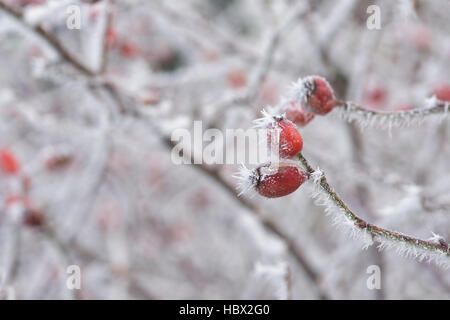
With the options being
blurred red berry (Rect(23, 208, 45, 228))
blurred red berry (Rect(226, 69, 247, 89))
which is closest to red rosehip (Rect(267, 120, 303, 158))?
blurred red berry (Rect(23, 208, 45, 228))

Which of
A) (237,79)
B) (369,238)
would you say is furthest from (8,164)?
(237,79)

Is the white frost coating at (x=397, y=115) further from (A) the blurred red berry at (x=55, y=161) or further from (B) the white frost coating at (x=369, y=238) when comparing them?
(A) the blurred red berry at (x=55, y=161)

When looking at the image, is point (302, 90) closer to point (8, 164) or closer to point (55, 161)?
point (8, 164)

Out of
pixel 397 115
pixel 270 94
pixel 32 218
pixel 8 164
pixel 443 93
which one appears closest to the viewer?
pixel 397 115

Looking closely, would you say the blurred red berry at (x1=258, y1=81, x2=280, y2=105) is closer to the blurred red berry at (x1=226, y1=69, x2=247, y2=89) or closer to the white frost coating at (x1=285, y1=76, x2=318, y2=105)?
the blurred red berry at (x1=226, y1=69, x2=247, y2=89)

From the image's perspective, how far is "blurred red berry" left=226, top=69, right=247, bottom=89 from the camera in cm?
296

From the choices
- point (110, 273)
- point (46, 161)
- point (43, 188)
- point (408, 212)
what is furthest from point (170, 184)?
point (408, 212)

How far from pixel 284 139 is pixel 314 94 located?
24 cm

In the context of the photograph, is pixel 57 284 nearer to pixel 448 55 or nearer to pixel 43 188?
pixel 43 188

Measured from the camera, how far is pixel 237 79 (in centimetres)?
299

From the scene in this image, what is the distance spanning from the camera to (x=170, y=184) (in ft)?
13.3

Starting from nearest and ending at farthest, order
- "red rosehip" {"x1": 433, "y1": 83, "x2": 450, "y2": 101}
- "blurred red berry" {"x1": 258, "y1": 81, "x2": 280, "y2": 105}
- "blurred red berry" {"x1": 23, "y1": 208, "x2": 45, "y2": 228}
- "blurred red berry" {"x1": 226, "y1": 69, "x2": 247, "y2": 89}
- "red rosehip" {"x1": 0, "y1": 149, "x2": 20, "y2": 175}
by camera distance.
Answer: "red rosehip" {"x1": 433, "y1": 83, "x2": 450, "y2": 101} < "blurred red berry" {"x1": 23, "y1": 208, "x2": 45, "y2": 228} < "red rosehip" {"x1": 0, "y1": 149, "x2": 20, "y2": 175} < "blurred red berry" {"x1": 226, "y1": 69, "x2": 247, "y2": 89} < "blurred red berry" {"x1": 258, "y1": 81, "x2": 280, "y2": 105}

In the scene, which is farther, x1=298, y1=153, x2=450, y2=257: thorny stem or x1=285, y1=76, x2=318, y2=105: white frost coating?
x1=285, y1=76, x2=318, y2=105: white frost coating

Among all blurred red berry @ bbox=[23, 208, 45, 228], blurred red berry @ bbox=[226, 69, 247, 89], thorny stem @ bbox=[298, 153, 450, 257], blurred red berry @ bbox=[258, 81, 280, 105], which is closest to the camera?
thorny stem @ bbox=[298, 153, 450, 257]
